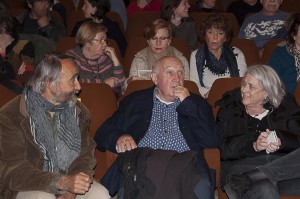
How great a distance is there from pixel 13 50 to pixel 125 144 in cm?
148

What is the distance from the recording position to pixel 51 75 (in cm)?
372

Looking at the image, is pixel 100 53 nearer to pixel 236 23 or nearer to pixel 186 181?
pixel 186 181

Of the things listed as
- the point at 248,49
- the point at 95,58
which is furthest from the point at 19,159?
the point at 248,49

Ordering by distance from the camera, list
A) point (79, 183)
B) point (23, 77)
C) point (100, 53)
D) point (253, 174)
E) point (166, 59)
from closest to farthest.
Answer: point (79, 183) < point (253, 174) < point (166, 59) < point (23, 77) < point (100, 53)

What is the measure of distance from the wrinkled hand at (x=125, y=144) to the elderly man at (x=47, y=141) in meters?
0.17

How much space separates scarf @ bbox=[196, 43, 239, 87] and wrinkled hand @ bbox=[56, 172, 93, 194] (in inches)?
74.9

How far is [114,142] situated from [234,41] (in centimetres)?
209

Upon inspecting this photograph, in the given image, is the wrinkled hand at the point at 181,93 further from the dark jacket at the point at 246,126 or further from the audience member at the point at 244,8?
the audience member at the point at 244,8

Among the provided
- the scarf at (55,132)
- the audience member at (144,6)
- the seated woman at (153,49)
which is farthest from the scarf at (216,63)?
the audience member at (144,6)

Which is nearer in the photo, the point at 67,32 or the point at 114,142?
the point at 114,142

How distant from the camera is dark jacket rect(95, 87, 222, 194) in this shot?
13.0 feet

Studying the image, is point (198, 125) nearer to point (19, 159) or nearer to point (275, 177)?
point (275, 177)

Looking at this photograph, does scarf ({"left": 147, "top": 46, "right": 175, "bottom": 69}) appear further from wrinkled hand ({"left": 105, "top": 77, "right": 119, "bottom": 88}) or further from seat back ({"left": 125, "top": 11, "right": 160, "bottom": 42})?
seat back ({"left": 125, "top": 11, "right": 160, "bottom": 42})

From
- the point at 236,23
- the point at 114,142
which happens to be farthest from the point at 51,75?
the point at 236,23
